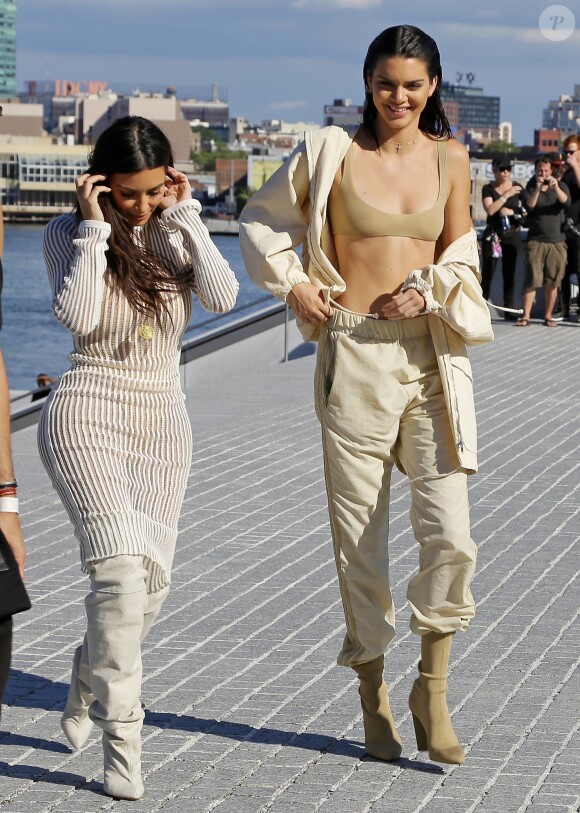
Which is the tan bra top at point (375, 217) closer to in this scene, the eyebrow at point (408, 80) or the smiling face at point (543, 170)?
the eyebrow at point (408, 80)

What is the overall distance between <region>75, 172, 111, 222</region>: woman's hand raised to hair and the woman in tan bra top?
0.52 metres

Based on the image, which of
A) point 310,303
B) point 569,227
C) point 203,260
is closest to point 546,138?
point 569,227

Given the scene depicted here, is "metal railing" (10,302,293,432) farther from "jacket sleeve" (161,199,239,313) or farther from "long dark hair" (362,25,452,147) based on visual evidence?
"jacket sleeve" (161,199,239,313)

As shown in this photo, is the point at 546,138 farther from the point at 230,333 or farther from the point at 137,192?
the point at 137,192

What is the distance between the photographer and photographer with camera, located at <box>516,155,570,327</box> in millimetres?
15820

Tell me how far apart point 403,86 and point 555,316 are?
45.1 ft

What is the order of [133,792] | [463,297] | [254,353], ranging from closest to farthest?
[133,792] → [463,297] → [254,353]

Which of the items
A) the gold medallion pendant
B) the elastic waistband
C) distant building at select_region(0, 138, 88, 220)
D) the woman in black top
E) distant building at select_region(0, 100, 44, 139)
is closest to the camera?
Result: the gold medallion pendant

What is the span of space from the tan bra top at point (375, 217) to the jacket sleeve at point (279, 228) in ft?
0.36

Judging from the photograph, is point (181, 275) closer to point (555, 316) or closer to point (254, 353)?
point (254, 353)

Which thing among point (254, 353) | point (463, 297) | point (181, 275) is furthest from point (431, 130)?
point (254, 353)

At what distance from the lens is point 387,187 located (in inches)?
166

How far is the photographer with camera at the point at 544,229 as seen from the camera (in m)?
15.8

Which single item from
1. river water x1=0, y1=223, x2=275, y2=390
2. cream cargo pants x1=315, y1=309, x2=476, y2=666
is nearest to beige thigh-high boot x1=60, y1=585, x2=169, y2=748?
cream cargo pants x1=315, y1=309, x2=476, y2=666
